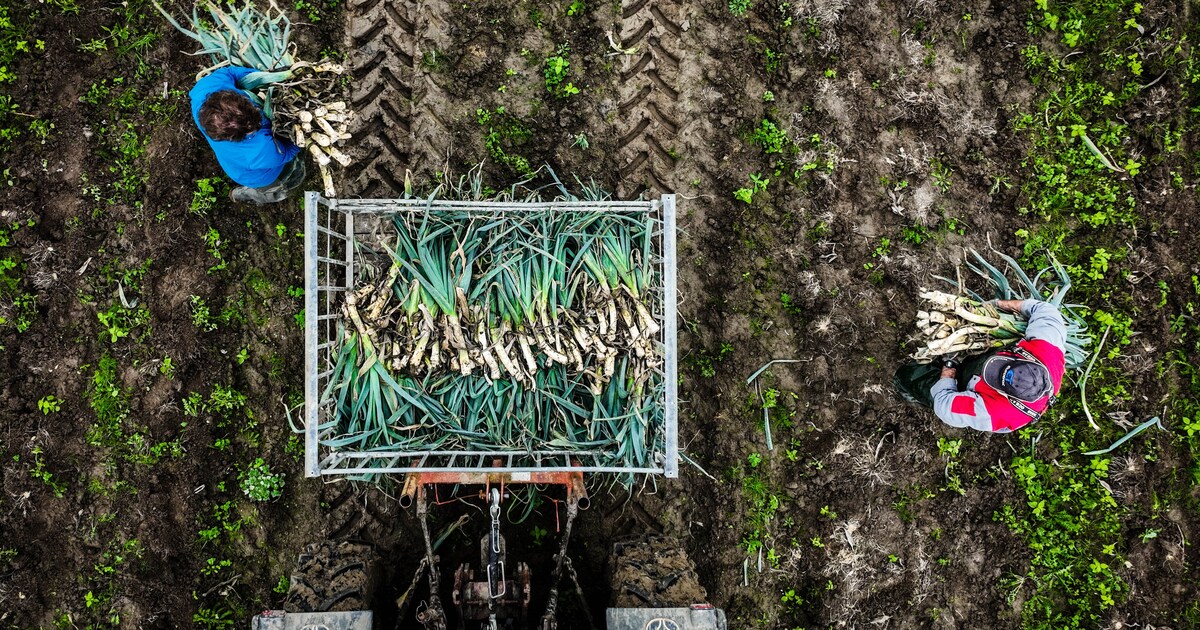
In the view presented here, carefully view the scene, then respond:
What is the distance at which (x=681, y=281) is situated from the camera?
3564mm

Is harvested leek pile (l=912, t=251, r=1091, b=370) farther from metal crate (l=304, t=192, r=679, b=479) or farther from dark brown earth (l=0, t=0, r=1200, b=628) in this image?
metal crate (l=304, t=192, r=679, b=479)

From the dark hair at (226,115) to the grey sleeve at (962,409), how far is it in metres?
3.10

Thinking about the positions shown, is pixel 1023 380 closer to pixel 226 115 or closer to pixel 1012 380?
pixel 1012 380

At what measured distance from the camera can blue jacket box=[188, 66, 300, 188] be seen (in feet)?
9.04

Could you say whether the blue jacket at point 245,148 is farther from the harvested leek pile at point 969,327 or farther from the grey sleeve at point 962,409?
the grey sleeve at point 962,409

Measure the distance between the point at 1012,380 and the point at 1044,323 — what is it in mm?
502

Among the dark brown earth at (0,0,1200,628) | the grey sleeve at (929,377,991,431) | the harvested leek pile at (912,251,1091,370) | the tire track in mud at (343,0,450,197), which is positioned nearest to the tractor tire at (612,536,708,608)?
the dark brown earth at (0,0,1200,628)

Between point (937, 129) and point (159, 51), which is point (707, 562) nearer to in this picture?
point (937, 129)

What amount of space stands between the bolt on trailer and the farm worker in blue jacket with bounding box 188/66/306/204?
1.51 feet

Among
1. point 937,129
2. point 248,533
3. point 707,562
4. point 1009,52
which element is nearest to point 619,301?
point 707,562

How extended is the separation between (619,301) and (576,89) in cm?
133

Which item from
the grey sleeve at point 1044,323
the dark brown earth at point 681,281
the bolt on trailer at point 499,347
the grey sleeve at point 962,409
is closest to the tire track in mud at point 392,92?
the dark brown earth at point 681,281

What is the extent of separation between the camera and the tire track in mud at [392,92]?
11.5ft

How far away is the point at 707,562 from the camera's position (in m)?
3.53
